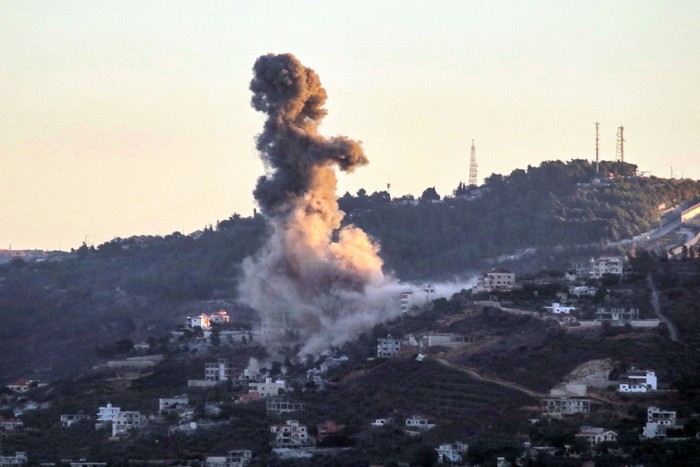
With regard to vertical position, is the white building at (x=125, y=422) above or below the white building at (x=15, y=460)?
above

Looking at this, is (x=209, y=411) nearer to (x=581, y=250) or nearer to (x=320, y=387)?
(x=320, y=387)

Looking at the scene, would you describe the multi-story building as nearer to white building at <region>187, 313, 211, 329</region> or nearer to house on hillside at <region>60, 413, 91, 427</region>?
house on hillside at <region>60, 413, 91, 427</region>

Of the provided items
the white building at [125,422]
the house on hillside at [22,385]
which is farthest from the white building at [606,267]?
the house on hillside at [22,385]

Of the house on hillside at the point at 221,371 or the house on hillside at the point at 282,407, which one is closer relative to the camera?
the house on hillside at the point at 282,407

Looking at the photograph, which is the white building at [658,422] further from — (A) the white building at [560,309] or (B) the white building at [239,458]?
(A) the white building at [560,309]

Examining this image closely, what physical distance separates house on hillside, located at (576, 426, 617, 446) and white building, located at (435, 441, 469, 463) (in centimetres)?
339

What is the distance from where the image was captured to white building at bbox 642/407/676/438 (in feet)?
266

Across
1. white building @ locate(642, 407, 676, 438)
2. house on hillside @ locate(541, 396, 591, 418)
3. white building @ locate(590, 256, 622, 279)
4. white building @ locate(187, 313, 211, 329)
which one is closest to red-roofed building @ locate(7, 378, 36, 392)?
white building @ locate(187, 313, 211, 329)

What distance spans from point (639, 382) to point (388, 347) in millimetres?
12682

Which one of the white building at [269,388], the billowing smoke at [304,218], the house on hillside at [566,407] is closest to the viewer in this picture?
the house on hillside at [566,407]

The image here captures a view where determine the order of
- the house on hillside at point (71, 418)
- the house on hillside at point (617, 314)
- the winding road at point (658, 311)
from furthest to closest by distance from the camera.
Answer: the house on hillside at point (71, 418) < the house on hillside at point (617, 314) < the winding road at point (658, 311)

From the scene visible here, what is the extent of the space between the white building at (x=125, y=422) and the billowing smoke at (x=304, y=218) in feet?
31.7

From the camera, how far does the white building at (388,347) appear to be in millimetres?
95938

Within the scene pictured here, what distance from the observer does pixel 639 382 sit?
86.2m
